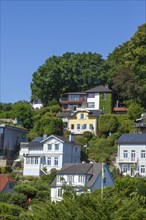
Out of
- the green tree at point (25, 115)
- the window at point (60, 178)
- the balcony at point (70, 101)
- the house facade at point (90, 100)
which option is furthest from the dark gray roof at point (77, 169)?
the balcony at point (70, 101)

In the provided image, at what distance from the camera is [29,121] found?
3561 inches

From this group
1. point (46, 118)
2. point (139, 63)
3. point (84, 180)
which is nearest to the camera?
point (84, 180)

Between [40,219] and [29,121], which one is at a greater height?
[29,121]

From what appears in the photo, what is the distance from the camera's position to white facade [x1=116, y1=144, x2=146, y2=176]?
6856 centimetres

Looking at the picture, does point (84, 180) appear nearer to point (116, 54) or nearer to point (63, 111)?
point (63, 111)

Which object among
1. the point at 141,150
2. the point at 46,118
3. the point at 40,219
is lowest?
the point at 40,219

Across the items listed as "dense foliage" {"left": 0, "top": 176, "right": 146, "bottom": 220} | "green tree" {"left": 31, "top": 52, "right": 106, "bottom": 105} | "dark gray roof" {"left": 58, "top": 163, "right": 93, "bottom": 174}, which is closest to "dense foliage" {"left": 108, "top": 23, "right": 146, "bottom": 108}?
"green tree" {"left": 31, "top": 52, "right": 106, "bottom": 105}

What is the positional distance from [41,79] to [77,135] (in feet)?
55.3

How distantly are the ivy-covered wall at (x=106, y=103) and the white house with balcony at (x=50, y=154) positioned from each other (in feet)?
55.8

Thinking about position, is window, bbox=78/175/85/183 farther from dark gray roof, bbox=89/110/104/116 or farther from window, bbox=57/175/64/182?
dark gray roof, bbox=89/110/104/116

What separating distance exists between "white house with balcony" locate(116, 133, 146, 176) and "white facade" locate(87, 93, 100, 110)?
1954 centimetres

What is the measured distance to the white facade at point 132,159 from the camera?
225 ft

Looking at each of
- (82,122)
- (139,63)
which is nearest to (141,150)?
(82,122)

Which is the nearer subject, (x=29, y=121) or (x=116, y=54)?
(x=29, y=121)
